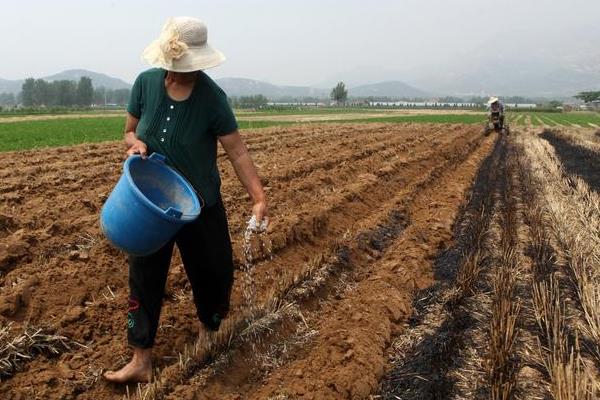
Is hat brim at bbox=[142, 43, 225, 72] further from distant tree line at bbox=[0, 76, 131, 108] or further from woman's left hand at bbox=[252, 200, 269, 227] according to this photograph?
distant tree line at bbox=[0, 76, 131, 108]

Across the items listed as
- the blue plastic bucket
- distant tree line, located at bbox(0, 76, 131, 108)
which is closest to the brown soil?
the blue plastic bucket

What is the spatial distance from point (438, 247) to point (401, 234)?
1.74 ft

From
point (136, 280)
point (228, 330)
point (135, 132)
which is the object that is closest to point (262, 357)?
point (228, 330)

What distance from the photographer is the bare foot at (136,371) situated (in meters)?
2.91

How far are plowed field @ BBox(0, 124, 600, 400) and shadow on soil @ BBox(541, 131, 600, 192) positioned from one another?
3.00 meters

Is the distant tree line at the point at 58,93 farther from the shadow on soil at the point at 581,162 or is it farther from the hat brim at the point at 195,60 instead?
the hat brim at the point at 195,60

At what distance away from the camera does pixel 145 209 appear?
250 cm

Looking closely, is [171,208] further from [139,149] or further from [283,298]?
[283,298]

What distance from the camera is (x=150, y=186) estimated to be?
290cm

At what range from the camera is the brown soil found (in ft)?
9.83

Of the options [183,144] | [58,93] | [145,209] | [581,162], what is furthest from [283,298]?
[58,93]

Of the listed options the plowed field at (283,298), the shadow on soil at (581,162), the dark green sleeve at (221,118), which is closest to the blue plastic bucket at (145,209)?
the dark green sleeve at (221,118)

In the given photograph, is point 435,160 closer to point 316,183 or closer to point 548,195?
point 548,195

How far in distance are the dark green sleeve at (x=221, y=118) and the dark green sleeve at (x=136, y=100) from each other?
1.40 ft
